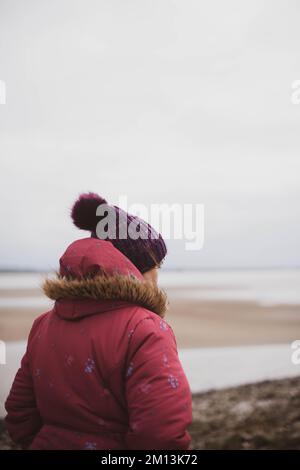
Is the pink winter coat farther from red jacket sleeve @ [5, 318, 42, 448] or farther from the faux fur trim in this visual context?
red jacket sleeve @ [5, 318, 42, 448]

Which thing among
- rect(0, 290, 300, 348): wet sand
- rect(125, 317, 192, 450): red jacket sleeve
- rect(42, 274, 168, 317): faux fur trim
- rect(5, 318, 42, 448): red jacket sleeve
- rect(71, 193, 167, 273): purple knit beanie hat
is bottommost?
rect(0, 290, 300, 348): wet sand

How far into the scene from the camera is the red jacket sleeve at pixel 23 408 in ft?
4.09

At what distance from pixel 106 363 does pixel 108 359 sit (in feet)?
0.04

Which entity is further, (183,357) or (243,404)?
(183,357)

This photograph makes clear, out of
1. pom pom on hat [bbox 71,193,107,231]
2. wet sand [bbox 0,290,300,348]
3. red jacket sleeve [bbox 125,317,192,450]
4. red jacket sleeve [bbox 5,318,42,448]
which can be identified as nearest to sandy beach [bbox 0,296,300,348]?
wet sand [bbox 0,290,300,348]

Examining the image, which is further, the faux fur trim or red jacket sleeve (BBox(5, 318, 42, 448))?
red jacket sleeve (BBox(5, 318, 42, 448))

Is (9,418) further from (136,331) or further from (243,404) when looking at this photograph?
(243,404)

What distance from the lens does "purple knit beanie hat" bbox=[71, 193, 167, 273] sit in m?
1.15

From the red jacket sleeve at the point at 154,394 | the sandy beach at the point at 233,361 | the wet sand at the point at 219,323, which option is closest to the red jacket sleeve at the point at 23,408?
the sandy beach at the point at 233,361

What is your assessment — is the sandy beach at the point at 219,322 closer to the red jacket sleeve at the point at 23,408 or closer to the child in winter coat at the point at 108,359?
the red jacket sleeve at the point at 23,408

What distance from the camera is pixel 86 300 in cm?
105

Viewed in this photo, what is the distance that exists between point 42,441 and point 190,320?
6460mm
